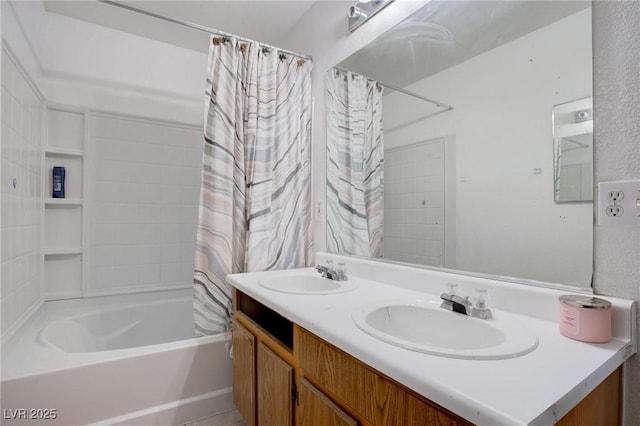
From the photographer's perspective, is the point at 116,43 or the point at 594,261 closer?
the point at 594,261

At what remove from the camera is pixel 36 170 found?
1.95 meters

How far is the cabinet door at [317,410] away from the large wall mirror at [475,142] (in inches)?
26.3

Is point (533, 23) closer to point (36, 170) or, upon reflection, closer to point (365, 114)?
point (365, 114)

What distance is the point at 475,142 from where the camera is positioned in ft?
3.73

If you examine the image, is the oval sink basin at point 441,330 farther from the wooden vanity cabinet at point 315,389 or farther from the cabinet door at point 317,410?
the cabinet door at point 317,410

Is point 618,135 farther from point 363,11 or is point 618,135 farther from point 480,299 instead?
point 363,11

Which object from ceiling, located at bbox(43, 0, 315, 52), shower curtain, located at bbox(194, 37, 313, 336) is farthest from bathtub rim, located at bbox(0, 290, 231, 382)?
ceiling, located at bbox(43, 0, 315, 52)

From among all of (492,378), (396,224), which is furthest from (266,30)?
(492,378)

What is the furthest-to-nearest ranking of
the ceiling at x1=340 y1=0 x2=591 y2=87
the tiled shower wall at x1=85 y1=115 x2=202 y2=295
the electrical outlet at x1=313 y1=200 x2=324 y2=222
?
1. the tiled shower wall at x1=85 y1=115 x2=202 y2=295
2. the electrical outlet at x1=313 y1=200 x2=324 y2=222
3. the ceiling at x1=340 y1=0 x2=591 y2=87

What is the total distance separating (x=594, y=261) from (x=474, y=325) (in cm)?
36

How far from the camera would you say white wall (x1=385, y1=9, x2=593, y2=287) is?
34.9 inches

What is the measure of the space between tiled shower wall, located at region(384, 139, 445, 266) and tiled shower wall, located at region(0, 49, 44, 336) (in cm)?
187

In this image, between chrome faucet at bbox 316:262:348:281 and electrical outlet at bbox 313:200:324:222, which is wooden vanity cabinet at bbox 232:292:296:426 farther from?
electrical outlet at bbox 313:200:324:222

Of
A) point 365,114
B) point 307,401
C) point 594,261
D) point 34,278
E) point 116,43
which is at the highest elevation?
point 116,43
